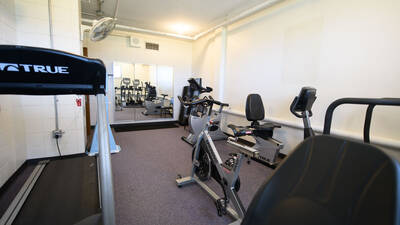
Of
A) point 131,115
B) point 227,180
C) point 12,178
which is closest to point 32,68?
point 227,180

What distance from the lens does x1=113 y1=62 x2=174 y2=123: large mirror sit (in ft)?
18.1

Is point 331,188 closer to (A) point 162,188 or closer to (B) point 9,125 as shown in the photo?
(A) point 162,188

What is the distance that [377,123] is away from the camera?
2209 mm

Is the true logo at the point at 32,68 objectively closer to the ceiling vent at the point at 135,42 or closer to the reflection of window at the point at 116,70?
the reflection of window at the point at 116,70

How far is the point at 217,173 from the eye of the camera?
75.1 inches

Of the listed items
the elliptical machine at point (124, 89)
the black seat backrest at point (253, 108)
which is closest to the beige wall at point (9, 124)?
the elliptical machine at point (124, 89)

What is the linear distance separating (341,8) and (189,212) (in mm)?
3237

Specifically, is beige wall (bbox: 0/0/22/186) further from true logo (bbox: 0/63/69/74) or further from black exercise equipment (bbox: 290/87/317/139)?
black exercise equipment (bbox: 290/87/317/139)

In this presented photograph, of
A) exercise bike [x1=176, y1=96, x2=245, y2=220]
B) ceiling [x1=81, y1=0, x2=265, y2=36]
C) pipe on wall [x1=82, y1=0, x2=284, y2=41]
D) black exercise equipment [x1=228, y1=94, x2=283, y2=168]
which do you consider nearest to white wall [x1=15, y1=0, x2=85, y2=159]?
ceiling [x1=81, y1=0, x2=265, y2=36]

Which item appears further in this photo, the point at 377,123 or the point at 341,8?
the point at 341,8

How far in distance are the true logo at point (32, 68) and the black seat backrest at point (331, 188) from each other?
1011 mm

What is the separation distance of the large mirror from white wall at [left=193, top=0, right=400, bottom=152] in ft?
9.23

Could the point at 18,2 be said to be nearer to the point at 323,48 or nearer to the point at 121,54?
the point at 121,54

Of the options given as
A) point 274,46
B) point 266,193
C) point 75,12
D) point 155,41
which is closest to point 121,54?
point 155,41
